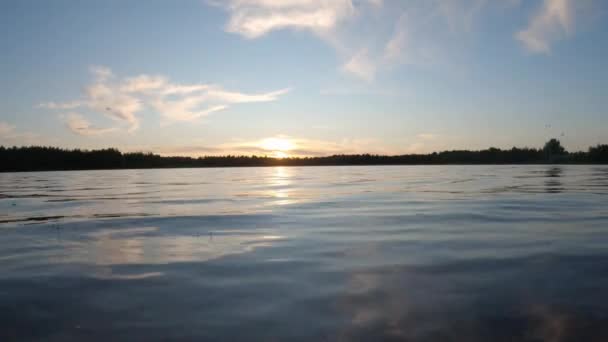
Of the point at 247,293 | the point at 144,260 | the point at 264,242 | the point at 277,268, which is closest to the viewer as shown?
the point at 247,293

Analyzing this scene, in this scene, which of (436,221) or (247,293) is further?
(436,221)

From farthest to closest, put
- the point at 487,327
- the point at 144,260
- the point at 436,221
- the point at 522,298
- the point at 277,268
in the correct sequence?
the point at 436,221, the point at 144,260, the point at 277,268, the point at 522,298, the point at 487,327

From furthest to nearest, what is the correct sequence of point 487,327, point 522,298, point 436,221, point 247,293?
point 436,221 → point 247,293 → point 522,298 → point 487,327

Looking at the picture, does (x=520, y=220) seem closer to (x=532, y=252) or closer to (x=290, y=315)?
(x=532, y=252)

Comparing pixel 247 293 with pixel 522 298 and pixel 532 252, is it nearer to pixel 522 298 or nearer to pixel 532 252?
pixel 522 298

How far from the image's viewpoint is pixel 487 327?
414 cm

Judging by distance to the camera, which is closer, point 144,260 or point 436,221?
point 144,260

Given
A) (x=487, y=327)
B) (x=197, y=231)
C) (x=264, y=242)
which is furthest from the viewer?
(x=197, y=231)

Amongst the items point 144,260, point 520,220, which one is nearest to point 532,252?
point 520,220

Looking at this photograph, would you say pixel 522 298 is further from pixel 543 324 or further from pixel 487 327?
pixel 487 327

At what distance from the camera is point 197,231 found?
10.7m

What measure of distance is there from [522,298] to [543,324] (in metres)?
0.78

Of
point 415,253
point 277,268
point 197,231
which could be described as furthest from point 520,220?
point 197,231

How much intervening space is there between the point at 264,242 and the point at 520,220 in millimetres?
7888
